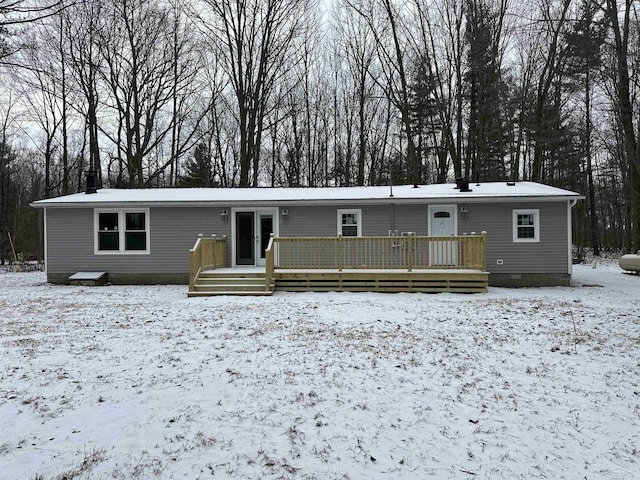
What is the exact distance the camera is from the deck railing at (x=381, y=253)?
1084 centimetres

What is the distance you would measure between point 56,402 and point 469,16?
22.4 metres

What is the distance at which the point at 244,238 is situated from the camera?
513 inches

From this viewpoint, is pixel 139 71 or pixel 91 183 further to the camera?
pixel 139 71

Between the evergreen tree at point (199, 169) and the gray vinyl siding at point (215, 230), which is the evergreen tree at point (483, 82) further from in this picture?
the evergreen tree at point (199, 169)

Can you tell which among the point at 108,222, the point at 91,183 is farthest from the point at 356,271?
the point at 91,183

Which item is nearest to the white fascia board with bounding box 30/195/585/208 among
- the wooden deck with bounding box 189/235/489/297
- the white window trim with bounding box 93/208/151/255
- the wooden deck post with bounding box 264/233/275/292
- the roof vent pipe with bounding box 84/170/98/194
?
the white window trim with bounding box 93/208/151/255

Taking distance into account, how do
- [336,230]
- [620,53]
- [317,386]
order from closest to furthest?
[317,386] → [336,230] → [620,53]

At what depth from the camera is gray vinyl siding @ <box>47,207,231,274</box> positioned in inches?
508

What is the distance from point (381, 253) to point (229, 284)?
4210 millimetres

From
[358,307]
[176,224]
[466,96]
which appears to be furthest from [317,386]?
[466,96]

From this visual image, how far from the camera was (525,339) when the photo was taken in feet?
19.5

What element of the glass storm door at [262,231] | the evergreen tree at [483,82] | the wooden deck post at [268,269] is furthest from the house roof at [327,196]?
the evergreen tree at [483,82]

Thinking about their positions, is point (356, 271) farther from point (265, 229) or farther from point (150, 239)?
point (150, 239)

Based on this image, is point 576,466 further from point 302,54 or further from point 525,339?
point 302,54
